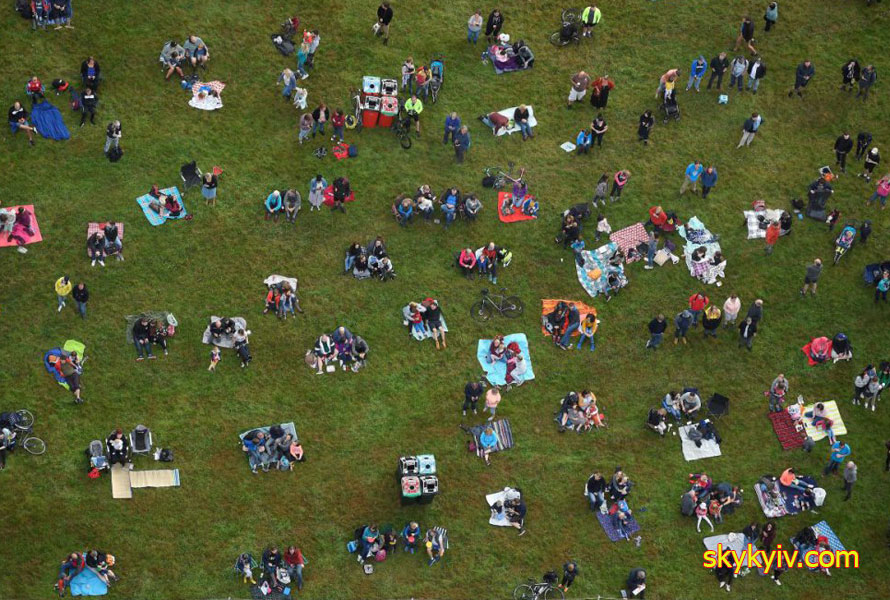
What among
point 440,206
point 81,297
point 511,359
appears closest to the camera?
point 81,297

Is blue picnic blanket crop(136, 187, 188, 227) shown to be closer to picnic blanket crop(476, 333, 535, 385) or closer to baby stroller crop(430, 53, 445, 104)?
baby stroller crop(430, 53, 445, 104)

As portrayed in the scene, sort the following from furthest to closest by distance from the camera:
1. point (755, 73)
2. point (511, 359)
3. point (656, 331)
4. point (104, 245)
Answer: point (755, 73) < point (104, 245) < point (656, 331) < point (511, 359)

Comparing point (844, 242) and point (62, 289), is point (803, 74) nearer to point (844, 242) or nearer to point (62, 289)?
point (844, 242)

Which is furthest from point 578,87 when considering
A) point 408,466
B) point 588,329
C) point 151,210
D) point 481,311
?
point 408,466

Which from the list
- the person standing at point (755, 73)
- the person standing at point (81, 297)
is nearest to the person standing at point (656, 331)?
the person standing at point (755, 73)

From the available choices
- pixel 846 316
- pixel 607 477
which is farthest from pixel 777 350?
pixel 607 477

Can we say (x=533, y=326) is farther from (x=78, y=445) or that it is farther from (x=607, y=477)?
(x=78, y=445)
